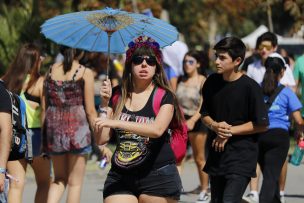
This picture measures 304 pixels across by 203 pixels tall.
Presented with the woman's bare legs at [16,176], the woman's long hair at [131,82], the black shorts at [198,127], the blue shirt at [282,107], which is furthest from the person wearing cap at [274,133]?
the woman's long hair at [131,82]

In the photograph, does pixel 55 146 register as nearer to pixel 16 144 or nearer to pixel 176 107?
pixel 16 144

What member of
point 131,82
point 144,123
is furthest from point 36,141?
point 144,123

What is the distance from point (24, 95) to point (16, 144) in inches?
91.3

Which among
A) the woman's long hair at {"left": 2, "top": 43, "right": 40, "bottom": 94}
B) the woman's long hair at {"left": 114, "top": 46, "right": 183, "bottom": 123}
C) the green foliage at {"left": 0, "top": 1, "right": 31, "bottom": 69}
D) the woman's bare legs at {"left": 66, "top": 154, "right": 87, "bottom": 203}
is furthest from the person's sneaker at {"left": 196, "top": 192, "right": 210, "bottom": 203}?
the green foliage at {"left": 0, "top": 1, "right": 31, "bottom": 69}

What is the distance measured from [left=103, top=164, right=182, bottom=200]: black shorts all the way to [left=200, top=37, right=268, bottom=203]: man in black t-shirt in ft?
3.17

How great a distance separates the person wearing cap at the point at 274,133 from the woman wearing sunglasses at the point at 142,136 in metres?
2.66

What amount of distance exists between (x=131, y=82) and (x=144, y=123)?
0.40 m

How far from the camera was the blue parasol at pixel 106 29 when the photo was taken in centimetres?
639

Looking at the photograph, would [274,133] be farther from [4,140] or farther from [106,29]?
[4,140]

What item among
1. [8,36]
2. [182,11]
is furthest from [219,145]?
[182,11]

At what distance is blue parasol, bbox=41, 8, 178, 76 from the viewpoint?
6.39 metres

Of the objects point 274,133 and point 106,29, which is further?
point 274,133

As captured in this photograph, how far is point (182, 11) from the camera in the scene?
43938 mm

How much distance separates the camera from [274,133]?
8.74m
